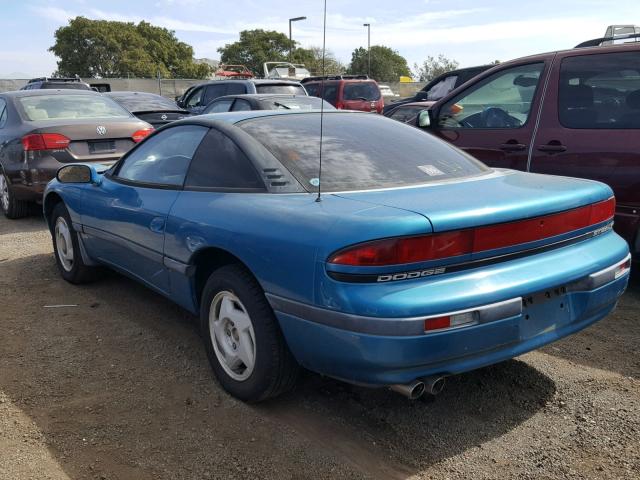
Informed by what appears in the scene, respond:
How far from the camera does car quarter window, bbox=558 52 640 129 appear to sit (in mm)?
4312

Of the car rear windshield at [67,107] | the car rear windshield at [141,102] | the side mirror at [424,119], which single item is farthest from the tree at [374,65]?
the side mirror at [424,119]

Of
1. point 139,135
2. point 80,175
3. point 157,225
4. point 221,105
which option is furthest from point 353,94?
point 157,225

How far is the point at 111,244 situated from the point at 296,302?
2.08 metres

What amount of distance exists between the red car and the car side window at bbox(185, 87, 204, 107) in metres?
2.77

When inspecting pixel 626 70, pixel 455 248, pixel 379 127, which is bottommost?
pixel 455 248

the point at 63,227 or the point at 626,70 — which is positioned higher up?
the point at 626,70

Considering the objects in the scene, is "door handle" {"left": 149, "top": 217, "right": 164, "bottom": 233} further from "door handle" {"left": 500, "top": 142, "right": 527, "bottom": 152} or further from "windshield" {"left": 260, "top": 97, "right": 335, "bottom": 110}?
"windshield" {"left": 260, "top": 97, "right": 335, "bottom": 110}

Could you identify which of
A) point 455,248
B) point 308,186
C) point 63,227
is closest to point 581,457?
point 455,248

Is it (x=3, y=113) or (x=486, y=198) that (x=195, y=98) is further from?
(x=486, y=198)

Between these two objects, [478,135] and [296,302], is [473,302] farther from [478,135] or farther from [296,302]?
[478,135]

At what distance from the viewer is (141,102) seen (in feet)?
36.6

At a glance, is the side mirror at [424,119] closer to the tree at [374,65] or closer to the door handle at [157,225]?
the door handle at [157,225]

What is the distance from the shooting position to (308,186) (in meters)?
2.90

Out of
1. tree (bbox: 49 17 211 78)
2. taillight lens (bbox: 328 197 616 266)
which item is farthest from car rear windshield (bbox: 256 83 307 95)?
tree (bbox: 49 17 211 78)
